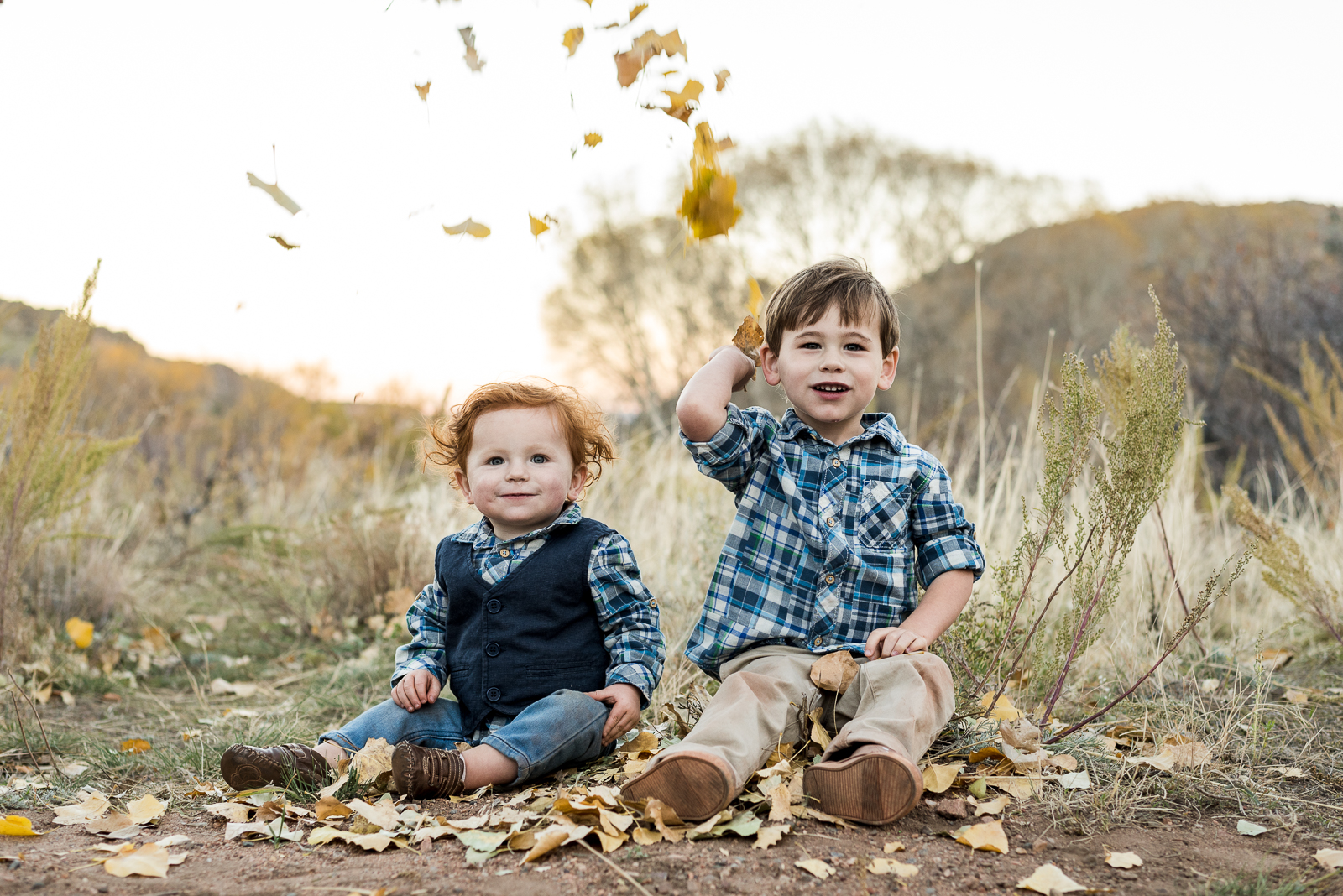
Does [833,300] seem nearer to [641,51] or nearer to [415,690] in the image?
[641,51]

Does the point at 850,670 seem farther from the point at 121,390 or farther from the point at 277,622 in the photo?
the point at 121,390

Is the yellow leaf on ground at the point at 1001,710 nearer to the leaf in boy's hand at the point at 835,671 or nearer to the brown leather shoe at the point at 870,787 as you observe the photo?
the leaf in boy's hand at the point at 835,671

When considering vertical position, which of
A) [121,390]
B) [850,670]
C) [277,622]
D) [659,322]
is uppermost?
[659,322]

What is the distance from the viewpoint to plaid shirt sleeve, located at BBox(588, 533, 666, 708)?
245 centimetres

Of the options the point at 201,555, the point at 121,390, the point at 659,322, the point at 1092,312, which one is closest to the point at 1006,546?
the point at 201,555

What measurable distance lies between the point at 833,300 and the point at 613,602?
0.94m

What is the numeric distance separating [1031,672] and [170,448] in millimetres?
7123

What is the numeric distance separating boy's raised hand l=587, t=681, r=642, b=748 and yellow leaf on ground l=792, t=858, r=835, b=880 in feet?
2.48

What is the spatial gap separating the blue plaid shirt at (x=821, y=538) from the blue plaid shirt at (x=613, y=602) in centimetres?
12

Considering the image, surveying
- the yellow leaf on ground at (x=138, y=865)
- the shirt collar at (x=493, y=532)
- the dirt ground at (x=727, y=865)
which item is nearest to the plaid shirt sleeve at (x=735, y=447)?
the shirt collar at (x=493, y=532)

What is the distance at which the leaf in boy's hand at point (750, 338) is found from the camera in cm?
235

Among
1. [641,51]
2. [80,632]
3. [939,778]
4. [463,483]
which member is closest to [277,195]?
[641,51]

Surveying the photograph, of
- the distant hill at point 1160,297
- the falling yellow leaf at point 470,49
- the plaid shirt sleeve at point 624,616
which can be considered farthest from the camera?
the distant hill at point 1160,297

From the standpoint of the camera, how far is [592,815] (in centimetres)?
192
